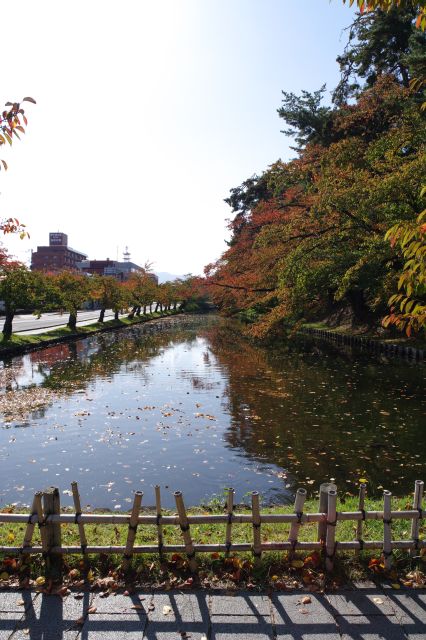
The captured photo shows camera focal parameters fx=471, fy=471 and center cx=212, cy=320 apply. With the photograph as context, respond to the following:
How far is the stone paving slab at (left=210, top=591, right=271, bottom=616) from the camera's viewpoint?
3.62 metres

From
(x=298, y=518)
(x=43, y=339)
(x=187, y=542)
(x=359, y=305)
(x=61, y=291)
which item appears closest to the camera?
(x=187, y=542)

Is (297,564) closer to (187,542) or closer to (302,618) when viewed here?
(302,618)

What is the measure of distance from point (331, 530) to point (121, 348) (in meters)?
24.9

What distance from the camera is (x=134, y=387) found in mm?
16203

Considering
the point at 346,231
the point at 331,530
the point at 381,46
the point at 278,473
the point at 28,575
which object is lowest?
the point at 278,473

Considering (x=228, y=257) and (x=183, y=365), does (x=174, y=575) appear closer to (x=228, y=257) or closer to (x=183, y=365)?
(x=183, y=365)

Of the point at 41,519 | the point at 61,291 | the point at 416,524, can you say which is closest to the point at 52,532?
the point at 41,519

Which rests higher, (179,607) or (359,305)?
(359,305)

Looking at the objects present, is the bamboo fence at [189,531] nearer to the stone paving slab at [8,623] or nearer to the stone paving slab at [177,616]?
the stone paving slab at [177,616]

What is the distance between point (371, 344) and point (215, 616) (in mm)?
23846

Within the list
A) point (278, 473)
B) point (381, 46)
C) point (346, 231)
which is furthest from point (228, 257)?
point (278, 473)

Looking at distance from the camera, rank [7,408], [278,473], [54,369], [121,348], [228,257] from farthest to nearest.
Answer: [228,257]
[121,348]
[54,369]
[7,408]
[278,473]

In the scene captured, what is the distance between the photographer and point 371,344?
84.6 ft

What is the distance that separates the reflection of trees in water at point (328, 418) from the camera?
28.5 ft
